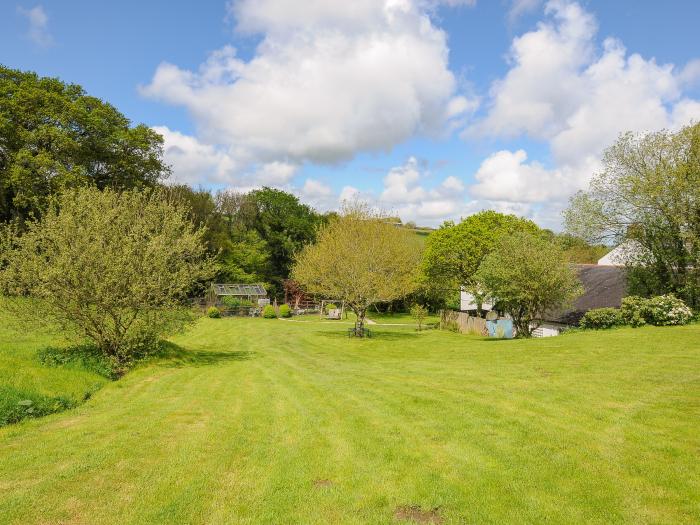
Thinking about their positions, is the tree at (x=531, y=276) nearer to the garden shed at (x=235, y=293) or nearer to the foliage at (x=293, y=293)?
the garden shed at (x=235, y=293)

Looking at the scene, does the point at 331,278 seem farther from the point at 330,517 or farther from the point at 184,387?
the point at 330,517

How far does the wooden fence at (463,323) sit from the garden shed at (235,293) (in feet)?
83.1

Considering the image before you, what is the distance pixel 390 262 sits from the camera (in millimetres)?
33250

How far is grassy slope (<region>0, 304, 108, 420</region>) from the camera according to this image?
11.7 meters

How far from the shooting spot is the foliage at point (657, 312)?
2198 centimetres

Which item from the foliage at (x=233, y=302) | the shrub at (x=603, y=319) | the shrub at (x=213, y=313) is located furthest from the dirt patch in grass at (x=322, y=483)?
the foliage at (x=233, y=302)

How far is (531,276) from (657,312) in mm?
7432

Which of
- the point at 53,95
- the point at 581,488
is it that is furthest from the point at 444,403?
the point at 53,95

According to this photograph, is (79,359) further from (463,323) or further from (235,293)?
(235,293)


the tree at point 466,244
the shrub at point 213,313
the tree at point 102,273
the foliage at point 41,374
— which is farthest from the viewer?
the shrub at point 213,313

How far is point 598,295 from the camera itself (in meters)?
37.2

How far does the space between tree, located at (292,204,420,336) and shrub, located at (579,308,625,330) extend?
12.2 m

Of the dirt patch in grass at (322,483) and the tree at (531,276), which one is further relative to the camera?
the tree at (531,276)

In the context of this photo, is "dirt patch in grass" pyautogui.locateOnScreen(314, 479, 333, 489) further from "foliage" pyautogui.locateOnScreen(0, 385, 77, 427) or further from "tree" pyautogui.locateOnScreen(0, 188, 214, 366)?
"tree" pyautogui.locateOnScreen(0, 188, 214, 366)
